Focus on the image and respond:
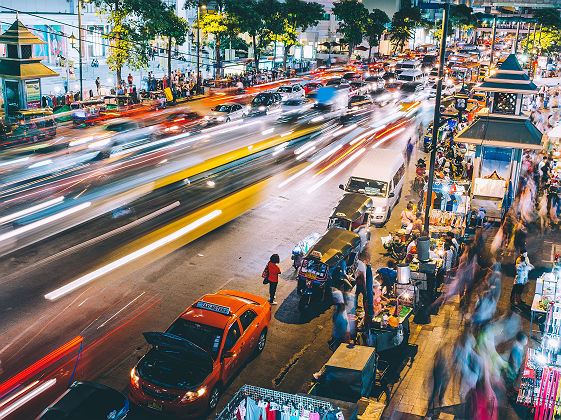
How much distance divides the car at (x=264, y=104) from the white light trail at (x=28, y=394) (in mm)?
32445

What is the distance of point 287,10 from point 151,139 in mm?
39251

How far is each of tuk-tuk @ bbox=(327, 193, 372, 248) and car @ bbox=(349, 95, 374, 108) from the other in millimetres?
28732

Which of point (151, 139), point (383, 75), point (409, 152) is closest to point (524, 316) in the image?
point (409, 152)

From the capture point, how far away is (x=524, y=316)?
1545cm

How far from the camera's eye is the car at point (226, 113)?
40.3 meters

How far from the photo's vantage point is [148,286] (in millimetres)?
16609

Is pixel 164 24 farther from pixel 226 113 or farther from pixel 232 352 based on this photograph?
pixel 232 352

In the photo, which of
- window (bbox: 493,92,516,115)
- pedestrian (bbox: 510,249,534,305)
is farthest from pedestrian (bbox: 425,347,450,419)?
window (bbox: 493,92,516,115)

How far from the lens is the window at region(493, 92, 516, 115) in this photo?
2217cm

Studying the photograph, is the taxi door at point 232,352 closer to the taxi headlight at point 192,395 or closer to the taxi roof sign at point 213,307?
the taxi roof sign at point 213,307

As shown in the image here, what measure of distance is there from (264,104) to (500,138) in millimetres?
25098

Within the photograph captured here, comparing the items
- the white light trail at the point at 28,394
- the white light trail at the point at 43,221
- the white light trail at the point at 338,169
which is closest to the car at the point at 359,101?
the white light trail at the point at 338,169

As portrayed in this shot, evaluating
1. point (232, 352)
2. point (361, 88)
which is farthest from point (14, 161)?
point (361, 88)

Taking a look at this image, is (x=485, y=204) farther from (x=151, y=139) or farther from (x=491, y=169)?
(x=151, y=139)
